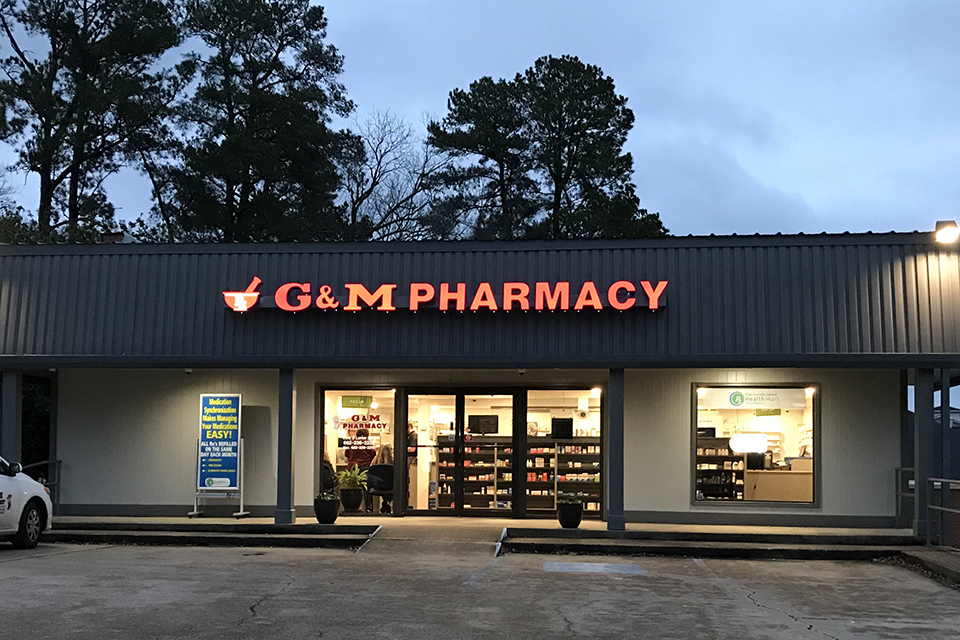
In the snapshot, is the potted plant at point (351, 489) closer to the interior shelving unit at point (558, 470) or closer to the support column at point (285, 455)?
the support column at point (285, 455)

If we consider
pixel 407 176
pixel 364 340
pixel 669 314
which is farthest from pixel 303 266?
pixel 407 176

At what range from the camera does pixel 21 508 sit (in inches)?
609

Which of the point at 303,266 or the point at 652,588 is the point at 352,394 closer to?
the point at 303,266

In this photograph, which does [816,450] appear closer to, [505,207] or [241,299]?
[241,299]

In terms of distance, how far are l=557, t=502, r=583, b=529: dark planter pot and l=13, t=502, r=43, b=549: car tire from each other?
307 inches

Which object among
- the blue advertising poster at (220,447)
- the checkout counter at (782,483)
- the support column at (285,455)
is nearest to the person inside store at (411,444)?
the support column at (285,455)

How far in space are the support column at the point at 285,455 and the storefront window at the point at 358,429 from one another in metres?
2.06

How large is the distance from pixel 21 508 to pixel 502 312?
7.63m

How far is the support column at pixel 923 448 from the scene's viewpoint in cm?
1662

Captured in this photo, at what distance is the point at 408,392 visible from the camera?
20.0 m

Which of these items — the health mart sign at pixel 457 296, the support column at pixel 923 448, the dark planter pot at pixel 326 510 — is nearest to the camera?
the support column at pixel 923 448

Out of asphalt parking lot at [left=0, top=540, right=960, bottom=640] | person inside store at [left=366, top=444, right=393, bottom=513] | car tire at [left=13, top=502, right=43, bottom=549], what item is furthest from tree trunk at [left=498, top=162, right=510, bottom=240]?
car tire at [left=13, top=502, right=43, bottom=549]

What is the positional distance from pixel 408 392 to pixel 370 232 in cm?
1880

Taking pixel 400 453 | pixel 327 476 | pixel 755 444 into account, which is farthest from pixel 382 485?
pixel 755 444
